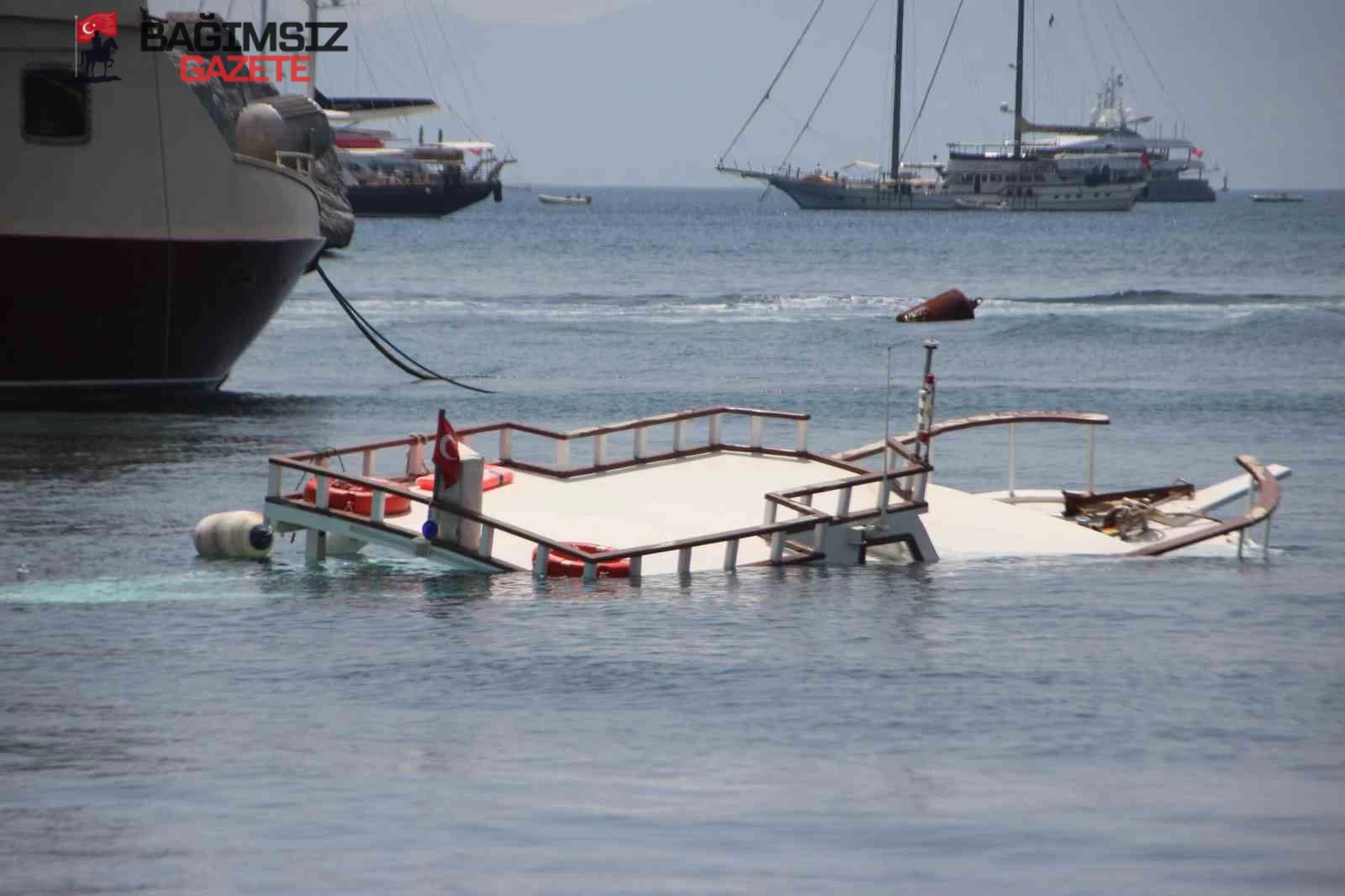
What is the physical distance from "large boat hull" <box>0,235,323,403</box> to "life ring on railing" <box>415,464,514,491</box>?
1410 centimetres

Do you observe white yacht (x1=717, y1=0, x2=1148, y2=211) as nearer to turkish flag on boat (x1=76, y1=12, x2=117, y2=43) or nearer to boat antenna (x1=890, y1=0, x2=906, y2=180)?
boat antenna (x1=890, y1=0, x2=906, y2=180)

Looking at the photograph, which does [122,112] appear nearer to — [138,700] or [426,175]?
[138,700]

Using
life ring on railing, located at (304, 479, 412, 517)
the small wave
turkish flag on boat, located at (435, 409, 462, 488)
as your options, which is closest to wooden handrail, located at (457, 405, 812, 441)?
life ring on railing, located at (304, 479, 412, 517)

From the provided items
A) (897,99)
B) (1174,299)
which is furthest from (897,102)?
(1174,299)

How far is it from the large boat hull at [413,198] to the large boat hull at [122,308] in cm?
14568

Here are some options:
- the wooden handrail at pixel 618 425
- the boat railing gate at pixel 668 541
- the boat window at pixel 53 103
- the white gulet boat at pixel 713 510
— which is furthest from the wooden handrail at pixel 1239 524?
the boat window at pixel 53 103

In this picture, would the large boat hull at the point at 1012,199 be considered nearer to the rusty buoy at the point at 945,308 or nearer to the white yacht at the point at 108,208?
the white yacht at the point at 108,208

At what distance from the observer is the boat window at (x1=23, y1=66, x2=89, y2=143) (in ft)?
119

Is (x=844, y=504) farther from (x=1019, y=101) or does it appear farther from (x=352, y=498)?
(x=1019, y=101)

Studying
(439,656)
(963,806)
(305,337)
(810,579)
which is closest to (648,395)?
(305,337)

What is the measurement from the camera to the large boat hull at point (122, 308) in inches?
1423

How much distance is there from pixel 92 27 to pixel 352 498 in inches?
703

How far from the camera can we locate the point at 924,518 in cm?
2414

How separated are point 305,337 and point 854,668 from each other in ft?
155
